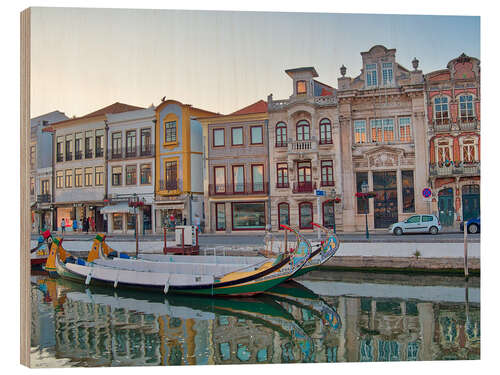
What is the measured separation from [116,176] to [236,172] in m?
3.09

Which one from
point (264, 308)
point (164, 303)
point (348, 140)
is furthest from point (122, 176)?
point (348, 140)

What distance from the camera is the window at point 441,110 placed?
41.6 ft

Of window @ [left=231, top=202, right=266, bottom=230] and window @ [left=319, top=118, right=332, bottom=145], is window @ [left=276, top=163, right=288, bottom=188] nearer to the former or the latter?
window @ [left=231, top=202, right=266, bottom=230]

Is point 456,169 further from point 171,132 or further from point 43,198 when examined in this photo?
point 43,198

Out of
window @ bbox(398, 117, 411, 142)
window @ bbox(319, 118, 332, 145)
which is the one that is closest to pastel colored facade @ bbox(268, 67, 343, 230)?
window @ bbox(319, 118, 332, 145)

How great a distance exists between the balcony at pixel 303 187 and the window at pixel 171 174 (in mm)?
3129

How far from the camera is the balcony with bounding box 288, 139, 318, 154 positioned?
39.0 feet

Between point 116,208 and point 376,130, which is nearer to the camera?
point 116,208

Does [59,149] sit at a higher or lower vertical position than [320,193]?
higher

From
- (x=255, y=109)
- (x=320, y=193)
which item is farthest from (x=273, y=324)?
(x=255, y=109)

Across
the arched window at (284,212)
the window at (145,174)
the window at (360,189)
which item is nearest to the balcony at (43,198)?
the window at (145,174)

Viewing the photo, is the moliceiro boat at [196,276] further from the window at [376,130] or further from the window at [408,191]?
the window at [376,130]

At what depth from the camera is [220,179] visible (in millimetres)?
11922

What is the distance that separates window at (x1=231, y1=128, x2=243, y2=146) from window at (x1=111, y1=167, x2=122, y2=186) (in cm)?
295
